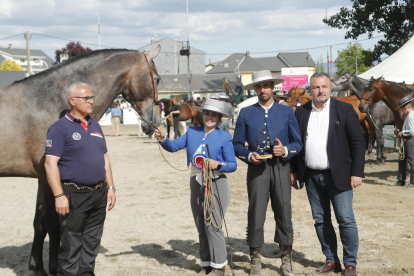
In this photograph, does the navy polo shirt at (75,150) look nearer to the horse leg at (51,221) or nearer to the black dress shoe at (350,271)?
the horse leg at (51,221)

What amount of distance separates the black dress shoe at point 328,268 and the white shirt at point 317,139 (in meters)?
1.10

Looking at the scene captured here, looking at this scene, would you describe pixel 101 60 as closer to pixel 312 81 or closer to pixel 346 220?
pixel 312 81

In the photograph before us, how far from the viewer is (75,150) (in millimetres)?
3170

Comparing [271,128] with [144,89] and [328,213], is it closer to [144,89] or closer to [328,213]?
[328,213]

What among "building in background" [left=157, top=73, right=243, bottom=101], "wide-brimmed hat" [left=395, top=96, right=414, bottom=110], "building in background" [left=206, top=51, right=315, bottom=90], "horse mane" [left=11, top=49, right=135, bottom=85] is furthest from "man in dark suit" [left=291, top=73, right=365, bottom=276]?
"building in background" [left=206, top=51, right=315, bottom=90]

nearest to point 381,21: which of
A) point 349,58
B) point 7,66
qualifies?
point 349,58

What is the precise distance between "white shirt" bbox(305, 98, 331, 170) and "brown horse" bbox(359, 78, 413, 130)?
17.8 feet

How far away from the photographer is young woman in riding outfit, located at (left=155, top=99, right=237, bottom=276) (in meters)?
3.88

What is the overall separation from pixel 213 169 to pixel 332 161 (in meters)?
1.27

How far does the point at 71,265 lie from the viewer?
3287mm

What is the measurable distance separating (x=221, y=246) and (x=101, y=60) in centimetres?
235

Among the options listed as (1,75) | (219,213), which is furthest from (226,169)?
(1,75)

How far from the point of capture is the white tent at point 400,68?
12.8 m

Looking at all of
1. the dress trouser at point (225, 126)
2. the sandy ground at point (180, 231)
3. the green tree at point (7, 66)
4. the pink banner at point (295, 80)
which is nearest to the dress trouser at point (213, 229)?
the sandy ground at point (180, 231)
